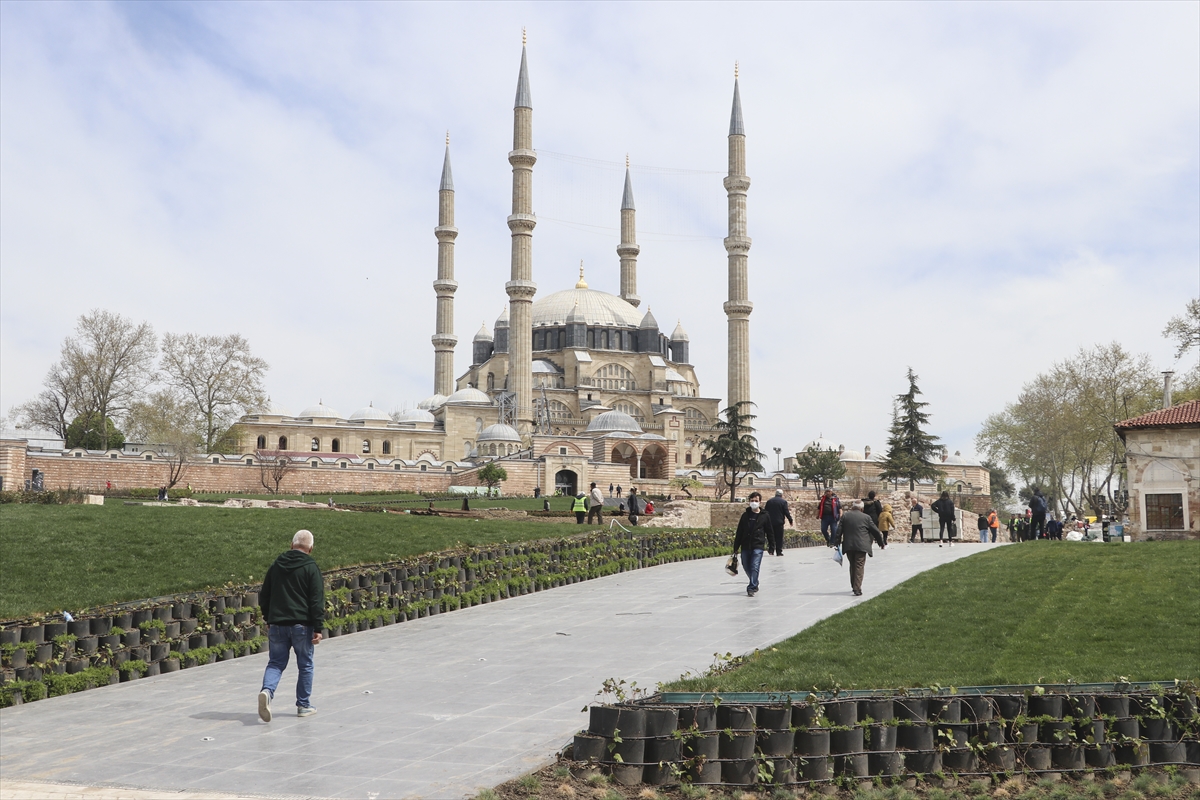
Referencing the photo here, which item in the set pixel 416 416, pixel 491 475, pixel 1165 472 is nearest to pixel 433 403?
pixel 416 416

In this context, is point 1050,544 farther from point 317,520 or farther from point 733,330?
point 733,330

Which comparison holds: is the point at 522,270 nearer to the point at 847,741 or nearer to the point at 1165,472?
the point at 1165,472

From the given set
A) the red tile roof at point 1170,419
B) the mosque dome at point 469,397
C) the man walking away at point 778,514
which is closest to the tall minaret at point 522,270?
the mosque dome at point 469,397

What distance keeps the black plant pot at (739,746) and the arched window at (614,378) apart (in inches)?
2409

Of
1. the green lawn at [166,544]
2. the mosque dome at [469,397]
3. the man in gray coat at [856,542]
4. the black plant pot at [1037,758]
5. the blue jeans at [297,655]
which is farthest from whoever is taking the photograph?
the mosque dome at [469,397]

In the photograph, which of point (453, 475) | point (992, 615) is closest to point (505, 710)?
point (992, 615)

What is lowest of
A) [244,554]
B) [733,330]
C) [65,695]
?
[65,695]

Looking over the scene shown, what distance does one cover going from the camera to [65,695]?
27.7 ft

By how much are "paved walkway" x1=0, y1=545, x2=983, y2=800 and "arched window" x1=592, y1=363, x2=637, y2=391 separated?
54510mm

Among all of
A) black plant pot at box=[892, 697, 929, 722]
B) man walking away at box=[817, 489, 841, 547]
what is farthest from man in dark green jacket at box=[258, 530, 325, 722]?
man walking away at box=[817, 489, 841, 547]

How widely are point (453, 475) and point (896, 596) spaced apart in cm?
3620

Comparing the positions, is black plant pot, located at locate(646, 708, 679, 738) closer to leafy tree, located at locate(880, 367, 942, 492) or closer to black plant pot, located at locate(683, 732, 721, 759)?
black plant pot, located at locate(683, 732, 721, 759)

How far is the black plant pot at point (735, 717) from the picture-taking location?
18.9 ft

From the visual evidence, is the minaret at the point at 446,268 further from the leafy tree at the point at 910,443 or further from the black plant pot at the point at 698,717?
the black plant pot at the point at 698,717
